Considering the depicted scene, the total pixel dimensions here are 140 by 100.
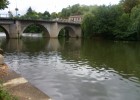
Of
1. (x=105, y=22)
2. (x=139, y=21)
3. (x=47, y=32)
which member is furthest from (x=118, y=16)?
(x=47, y=32)

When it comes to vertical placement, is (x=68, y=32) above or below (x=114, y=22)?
below

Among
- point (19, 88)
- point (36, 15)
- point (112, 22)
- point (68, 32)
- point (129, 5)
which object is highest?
point (129, 5)

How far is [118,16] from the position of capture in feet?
257

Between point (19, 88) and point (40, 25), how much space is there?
7339 centimetres

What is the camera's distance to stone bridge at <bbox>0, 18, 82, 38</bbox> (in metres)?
76.8

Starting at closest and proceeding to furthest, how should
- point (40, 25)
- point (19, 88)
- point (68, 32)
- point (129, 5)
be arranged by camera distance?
1. point (19, 88)
2. point (40, 25)
3. point (129, 5)
4. point (68, 32)

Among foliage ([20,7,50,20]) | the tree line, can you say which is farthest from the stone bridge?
the tree line

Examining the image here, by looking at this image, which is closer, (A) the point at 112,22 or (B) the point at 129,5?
(A) the point at 112,22

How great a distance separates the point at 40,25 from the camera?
8562cm

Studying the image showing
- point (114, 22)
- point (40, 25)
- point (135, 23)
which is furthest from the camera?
point (40, 25)

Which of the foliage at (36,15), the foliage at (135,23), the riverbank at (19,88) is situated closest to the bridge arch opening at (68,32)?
the foliage at (36,15)

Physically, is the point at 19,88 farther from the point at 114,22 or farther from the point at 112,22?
the point at 114,22

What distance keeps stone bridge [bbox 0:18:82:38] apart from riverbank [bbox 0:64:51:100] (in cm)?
5955

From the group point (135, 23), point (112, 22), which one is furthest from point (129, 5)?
point (135, 23)
